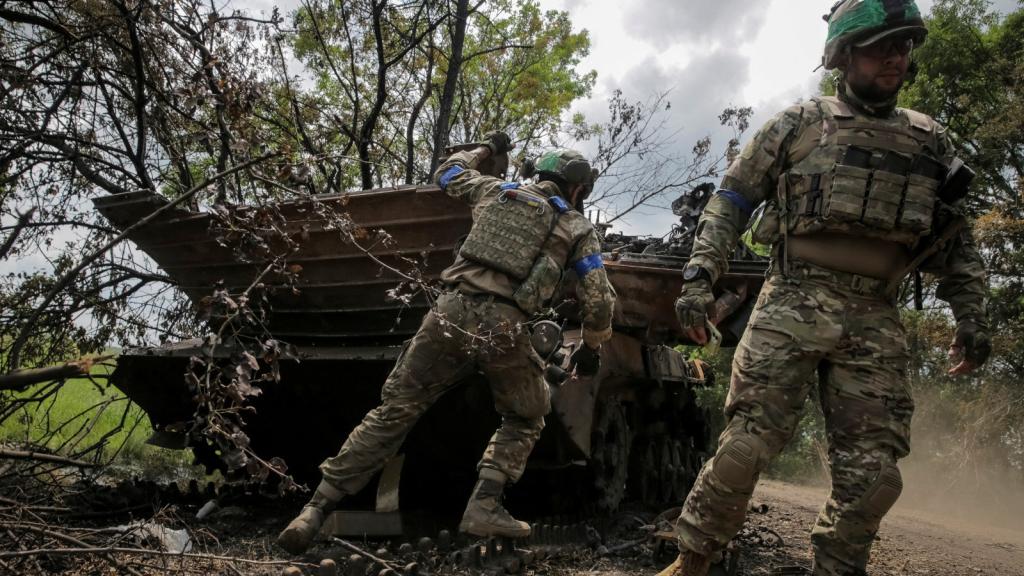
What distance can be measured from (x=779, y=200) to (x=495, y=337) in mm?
1445

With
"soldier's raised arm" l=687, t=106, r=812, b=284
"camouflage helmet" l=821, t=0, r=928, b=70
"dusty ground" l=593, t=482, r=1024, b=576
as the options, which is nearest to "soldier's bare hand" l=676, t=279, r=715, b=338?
"soldier's raised arm" l=687, t=106, r=812, b=284

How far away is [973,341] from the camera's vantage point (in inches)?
136

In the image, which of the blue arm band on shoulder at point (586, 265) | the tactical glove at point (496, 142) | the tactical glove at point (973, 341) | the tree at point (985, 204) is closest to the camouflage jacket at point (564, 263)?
the blue arm band on shoulder at point (586, 265)

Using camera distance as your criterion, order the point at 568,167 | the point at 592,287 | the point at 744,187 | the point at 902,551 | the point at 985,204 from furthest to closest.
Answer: the point at 985,204 < the point at 902,551 < the point at 568,167 < the point at 592,287 < the point at 744,187

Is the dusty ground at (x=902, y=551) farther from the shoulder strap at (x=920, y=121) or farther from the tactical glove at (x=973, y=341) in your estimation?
the shoulder strap at (x=920, y=121)

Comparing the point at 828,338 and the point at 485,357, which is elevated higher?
the point at 828,338

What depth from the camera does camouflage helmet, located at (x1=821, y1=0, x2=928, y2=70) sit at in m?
3.36

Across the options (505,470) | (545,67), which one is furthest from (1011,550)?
(545,67)

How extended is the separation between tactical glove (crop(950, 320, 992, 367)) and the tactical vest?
0.40 metres

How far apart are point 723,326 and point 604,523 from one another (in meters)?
1.66

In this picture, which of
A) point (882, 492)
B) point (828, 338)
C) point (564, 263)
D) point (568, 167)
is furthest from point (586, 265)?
point (882, 492)

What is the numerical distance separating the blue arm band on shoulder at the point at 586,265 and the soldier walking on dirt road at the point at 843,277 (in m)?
1.08

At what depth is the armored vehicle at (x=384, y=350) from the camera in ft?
17.7

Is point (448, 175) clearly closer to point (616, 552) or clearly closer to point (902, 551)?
point (616, 552)
